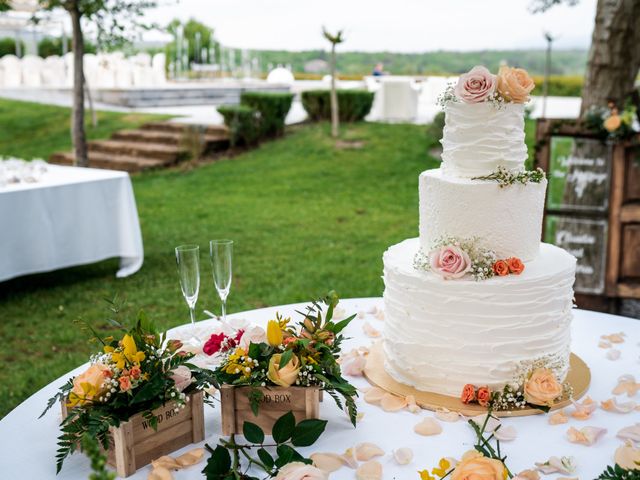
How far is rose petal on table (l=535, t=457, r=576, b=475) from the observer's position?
173 centimetres

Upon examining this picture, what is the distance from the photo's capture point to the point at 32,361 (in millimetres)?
4926

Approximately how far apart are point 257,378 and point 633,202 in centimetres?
411

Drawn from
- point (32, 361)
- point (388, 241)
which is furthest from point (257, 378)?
point (388, 241)

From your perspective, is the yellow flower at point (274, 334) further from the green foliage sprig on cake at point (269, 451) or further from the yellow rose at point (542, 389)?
the yellow rose at point (542, 389)

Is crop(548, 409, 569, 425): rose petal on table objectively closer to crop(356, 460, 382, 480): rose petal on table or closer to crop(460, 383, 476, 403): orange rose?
crop(460, 383, 476, 403): orange rose

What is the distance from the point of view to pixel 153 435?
180cm

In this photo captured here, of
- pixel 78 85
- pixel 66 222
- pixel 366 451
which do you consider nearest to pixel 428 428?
pixel 366 451

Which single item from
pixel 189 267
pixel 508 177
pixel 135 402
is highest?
pixel 508 177

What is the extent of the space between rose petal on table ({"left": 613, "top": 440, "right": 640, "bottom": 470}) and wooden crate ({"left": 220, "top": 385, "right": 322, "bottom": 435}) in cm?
79

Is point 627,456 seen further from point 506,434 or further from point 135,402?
point 135,402

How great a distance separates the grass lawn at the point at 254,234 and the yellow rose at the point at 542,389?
3296 millimetres

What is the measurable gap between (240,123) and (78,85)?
534cm

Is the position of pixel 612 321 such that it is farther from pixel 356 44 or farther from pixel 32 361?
pixel 356 44

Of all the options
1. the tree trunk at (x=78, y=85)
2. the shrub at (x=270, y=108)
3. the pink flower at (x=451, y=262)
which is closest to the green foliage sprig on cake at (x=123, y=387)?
the pink flower at (x=451, y=262)
